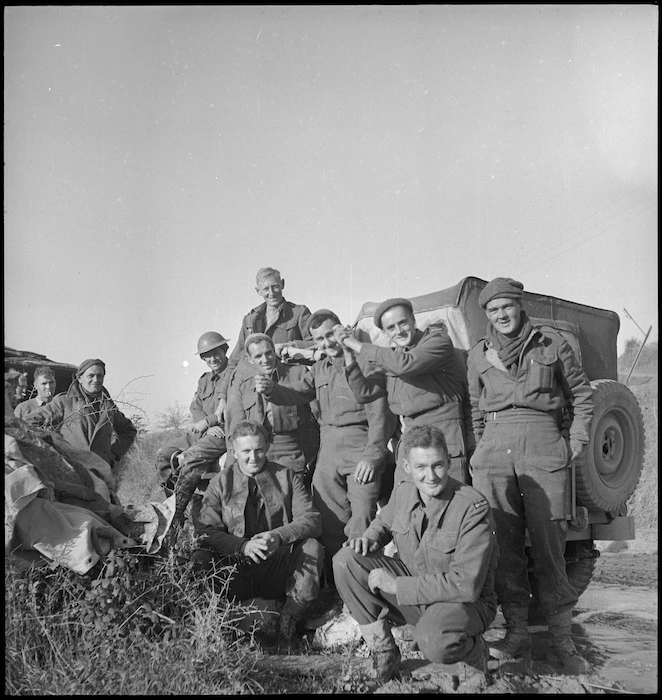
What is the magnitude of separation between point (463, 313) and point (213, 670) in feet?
9.52

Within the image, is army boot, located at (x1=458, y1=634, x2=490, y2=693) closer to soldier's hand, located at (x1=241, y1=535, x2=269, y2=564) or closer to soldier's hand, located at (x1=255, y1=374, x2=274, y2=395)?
soldier's hand, located at (x1=241, y1=535, x2=269, y2=564)

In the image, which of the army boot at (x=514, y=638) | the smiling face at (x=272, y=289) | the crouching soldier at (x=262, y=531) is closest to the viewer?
the army boot at (x=514, y=638)

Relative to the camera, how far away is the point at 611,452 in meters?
5.95

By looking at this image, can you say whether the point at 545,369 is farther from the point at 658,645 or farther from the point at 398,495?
the point at 658,645

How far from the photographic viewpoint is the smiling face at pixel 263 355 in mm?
6145

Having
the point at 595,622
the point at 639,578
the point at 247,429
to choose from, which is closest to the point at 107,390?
the point at 247,429

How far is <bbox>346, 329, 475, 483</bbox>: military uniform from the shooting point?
552cm

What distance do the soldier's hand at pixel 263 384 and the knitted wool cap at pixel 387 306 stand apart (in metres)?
0.95

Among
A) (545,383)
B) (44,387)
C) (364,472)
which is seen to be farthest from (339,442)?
(44,387)

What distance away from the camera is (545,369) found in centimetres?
532

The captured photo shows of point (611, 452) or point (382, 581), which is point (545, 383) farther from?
point (382, 581)

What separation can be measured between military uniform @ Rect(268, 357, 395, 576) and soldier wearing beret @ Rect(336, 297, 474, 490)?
188 mm

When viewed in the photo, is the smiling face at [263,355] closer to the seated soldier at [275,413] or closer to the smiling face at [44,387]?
the seated soldier at [275,413]

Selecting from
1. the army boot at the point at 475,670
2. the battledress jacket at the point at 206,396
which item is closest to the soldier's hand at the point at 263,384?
the battledress jacket at the point at 206,396
